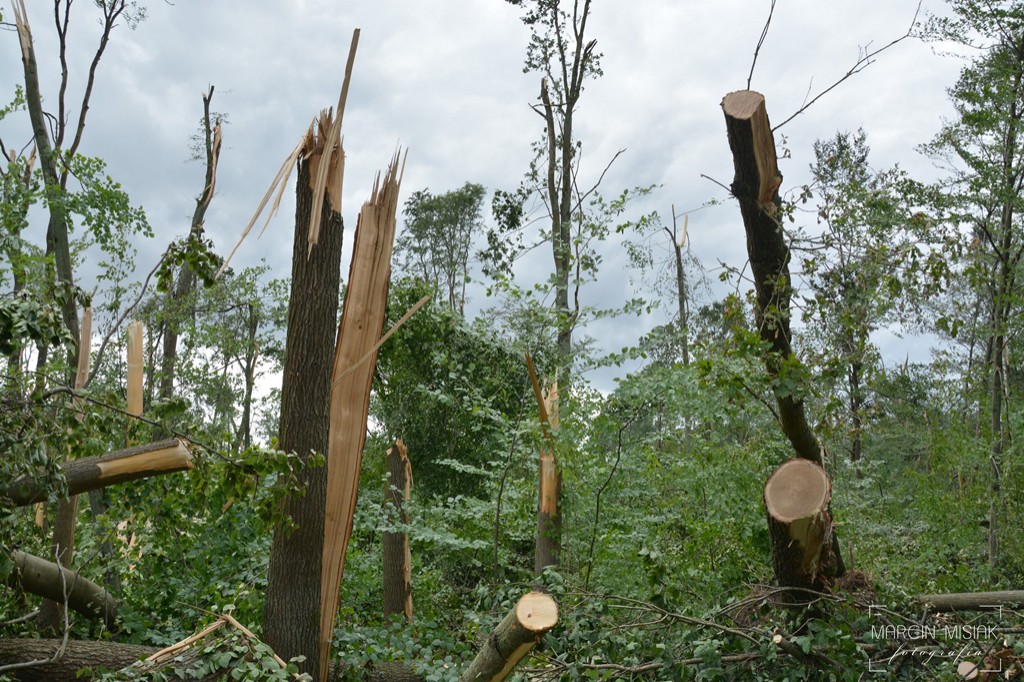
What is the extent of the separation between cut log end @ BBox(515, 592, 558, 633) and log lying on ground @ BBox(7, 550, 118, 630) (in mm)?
2528

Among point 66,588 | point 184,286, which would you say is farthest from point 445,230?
point 66,588

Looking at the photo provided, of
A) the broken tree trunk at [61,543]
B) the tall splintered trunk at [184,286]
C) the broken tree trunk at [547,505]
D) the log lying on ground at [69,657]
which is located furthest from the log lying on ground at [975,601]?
the tall splintered trunk at [184,286]

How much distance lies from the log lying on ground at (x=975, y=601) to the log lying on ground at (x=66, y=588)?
4.94 m

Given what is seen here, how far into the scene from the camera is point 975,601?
4949 mm

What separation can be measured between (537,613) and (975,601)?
283 centimetres

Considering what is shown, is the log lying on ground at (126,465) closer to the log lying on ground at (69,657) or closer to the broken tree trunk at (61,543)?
the broken tree trunk at (61,543)

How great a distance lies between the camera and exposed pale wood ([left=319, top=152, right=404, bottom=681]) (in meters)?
4.70

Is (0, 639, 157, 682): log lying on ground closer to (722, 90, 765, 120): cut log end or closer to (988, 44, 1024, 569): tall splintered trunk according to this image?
(722, 90, 765, 120): cut log end

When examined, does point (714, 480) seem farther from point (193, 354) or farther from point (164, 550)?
point (193, 354)

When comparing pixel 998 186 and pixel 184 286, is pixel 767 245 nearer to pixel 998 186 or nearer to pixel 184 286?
pixel 998 186

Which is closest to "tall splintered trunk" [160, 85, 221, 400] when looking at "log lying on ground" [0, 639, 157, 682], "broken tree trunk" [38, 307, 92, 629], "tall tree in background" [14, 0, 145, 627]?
"tall tree in background" [14, 0, 145, 627]

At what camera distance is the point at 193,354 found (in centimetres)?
1504

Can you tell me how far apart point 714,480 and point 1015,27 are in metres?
7.04

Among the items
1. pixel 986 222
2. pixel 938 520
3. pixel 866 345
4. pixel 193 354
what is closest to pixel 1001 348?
pixel 986 222
